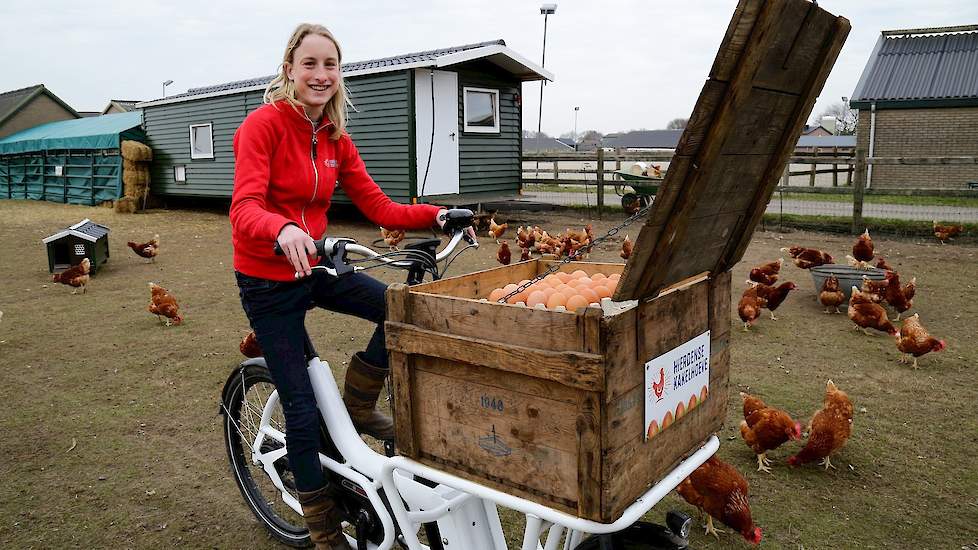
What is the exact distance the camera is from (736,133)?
164 centimetres

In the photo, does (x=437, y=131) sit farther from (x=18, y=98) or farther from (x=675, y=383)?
(x=18, y=98)

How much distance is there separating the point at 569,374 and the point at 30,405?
199 inches

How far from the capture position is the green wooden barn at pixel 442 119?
14.8m

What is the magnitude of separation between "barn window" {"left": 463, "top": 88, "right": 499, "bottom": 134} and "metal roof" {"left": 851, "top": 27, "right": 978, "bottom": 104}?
15.3m

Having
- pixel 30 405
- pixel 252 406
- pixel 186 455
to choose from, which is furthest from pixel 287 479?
pixel 30 405

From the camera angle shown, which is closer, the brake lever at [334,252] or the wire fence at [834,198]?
the brake lever at [334,252]

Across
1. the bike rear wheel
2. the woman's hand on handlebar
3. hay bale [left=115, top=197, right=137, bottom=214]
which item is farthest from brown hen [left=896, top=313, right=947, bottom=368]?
hay bale [left=115, top=197, right=137, bottom=214]

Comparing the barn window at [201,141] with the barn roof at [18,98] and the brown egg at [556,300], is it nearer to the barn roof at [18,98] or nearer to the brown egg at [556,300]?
the brown egg at [556,300]

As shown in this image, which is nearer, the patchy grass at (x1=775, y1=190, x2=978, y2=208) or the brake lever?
the brake lever

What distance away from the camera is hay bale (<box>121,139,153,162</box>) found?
21484 mm

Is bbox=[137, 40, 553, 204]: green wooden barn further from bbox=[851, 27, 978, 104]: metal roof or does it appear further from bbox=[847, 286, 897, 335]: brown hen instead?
bbox=[851, 27, 978, 104]: metal roof

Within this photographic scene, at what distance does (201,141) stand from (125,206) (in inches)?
114

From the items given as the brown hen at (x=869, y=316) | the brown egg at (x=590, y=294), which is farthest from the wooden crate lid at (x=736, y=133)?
the brown hen at (x=869, y=316)

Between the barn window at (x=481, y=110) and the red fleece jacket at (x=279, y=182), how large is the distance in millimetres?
13199
